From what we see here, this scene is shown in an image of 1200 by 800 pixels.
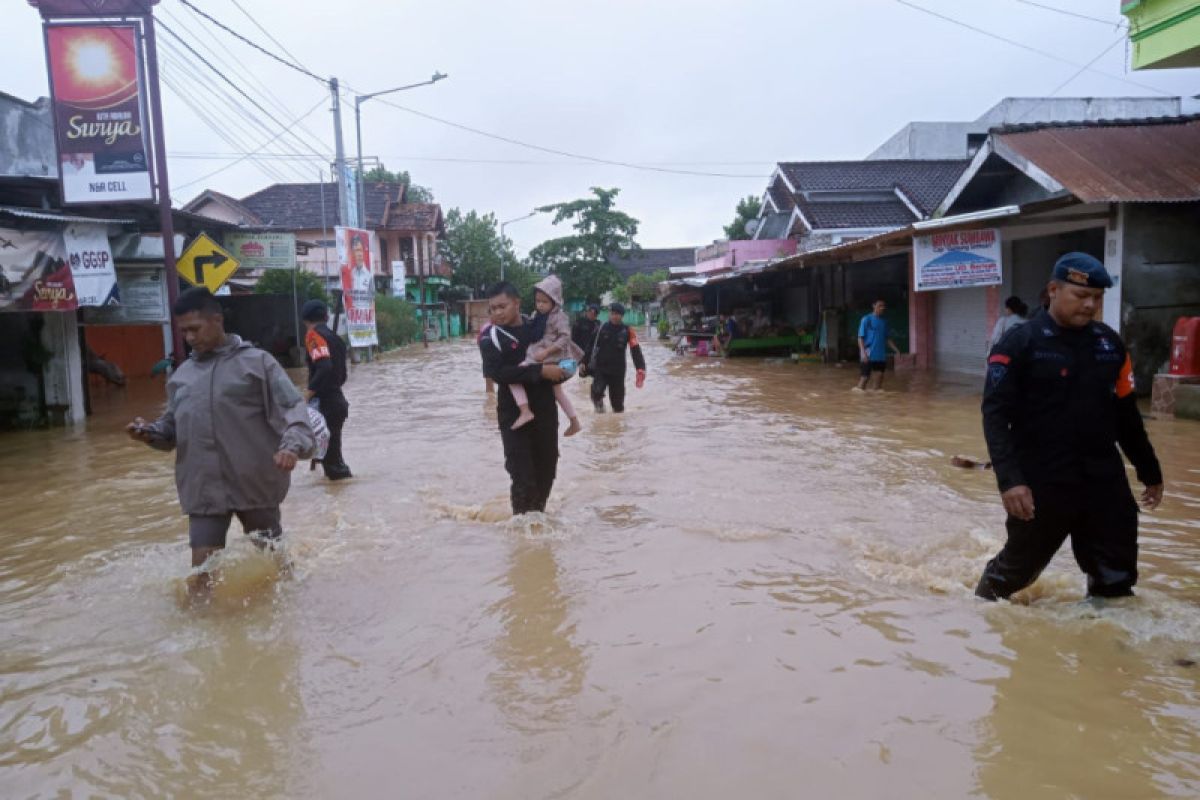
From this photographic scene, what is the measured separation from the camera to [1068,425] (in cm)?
378

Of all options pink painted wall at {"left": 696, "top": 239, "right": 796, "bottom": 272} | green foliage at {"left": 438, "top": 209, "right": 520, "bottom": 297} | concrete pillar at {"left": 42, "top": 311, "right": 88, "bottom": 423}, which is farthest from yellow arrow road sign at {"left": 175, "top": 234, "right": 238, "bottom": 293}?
green foliage at {"left": 438, "top": 209, "right": 520, "bottom": 297}

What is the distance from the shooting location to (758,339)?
26000 millimetres

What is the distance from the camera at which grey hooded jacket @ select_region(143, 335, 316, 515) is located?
4457mm

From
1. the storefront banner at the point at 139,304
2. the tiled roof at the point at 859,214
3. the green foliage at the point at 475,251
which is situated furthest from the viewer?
the green foliage at the point at 475,251

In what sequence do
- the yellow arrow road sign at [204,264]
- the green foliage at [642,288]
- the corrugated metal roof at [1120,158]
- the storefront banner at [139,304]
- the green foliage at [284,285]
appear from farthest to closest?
the green foliage at [642,288], the green foliage at [284,285], the storefront banner at [139,304], the yellow arrow road sign at [204,264], the corrugated metal roof at [1120,158]

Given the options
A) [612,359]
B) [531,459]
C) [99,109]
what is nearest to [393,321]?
[99,109]

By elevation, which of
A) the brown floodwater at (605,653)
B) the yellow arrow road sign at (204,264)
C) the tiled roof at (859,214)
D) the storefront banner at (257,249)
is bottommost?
the brown floodwater at (605,653)

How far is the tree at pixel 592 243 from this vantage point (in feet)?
163

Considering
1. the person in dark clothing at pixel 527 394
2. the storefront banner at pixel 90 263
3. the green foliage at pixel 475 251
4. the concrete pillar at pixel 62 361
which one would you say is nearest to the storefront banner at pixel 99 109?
the storefront banner at pixel 90 263

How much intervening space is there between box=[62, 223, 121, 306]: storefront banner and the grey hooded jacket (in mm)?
9394

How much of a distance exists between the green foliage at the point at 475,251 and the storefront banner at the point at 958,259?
45.5 meters

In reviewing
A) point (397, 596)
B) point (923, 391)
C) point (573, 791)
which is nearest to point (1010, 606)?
point (573, 791)

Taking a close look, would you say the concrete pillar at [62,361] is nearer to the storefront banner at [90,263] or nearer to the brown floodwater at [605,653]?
the storefront banner at [90,263]

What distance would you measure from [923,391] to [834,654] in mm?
11829
